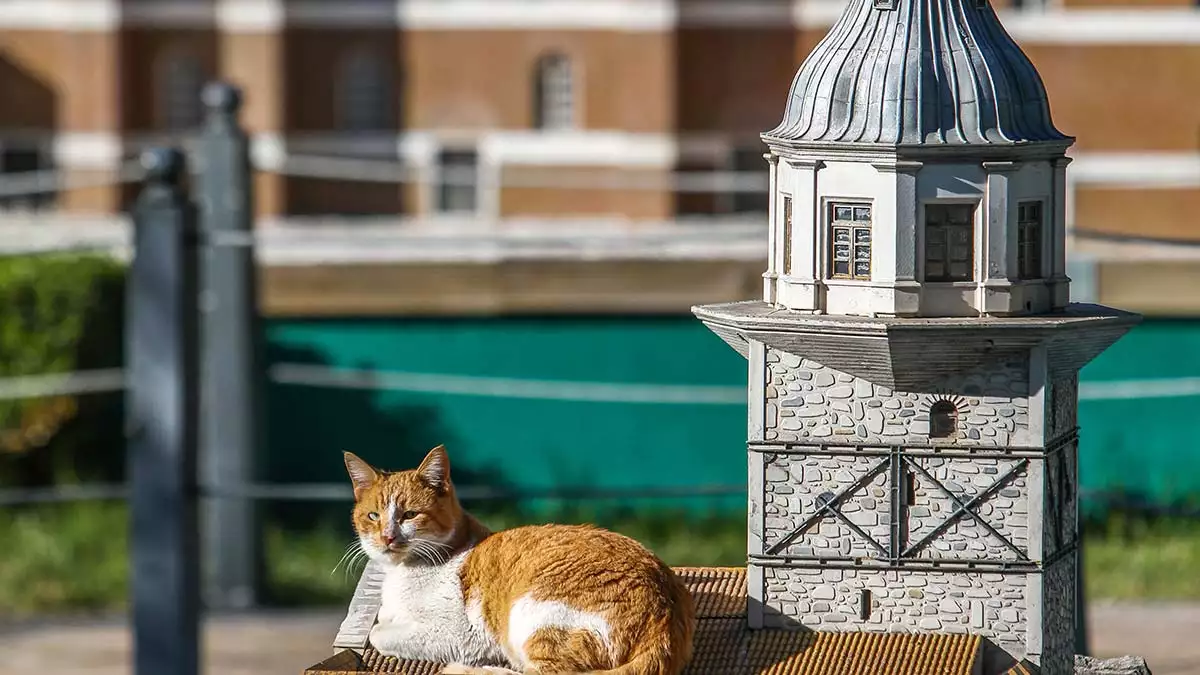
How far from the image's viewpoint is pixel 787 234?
5445 millimetres

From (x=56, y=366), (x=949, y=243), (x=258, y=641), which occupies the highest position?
(x=949, y=243)

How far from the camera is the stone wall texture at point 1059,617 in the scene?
5.50m

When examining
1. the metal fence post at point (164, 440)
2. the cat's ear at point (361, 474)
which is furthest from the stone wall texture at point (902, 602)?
the metal fence post at point (164, 440)

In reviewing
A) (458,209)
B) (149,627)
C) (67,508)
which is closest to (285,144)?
(458,209)

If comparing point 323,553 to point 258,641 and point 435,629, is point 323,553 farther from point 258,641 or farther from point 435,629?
point 435,629

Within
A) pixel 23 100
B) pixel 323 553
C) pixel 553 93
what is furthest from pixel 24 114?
pixel 323 553

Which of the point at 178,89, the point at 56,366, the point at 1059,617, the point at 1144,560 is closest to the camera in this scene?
the point at 1059,617

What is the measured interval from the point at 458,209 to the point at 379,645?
29632 mm

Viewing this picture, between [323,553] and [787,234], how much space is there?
10560 millimetres

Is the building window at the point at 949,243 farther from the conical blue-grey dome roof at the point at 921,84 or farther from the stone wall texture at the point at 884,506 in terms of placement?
the stone wall texture at the point at 884,506

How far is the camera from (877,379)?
5.37 metres

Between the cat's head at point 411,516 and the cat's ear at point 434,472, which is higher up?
the cat's ear at point 434,472

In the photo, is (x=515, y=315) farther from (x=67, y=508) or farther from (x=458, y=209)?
(x=458, y=209)

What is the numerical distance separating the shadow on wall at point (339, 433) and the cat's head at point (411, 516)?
9.69 meters
